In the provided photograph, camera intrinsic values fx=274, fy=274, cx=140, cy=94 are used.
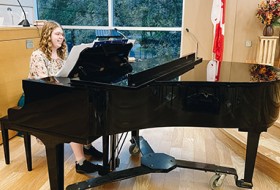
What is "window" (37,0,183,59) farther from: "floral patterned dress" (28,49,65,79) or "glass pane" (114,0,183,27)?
"floral patterned dress" (28,49,65,79)

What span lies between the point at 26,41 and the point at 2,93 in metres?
0.69

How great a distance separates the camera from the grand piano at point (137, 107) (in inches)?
61.1

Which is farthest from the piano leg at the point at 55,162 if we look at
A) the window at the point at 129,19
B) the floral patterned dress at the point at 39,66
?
the window at the point at 129,19

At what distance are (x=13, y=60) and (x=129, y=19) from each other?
9.81 ft

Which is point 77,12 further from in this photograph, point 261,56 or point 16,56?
point 261,56

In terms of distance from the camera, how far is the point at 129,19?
5.53 metres

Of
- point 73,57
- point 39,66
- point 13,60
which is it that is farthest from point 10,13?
point 73,57

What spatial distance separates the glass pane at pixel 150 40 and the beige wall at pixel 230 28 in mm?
441

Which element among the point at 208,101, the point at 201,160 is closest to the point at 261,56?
the point at 201,160

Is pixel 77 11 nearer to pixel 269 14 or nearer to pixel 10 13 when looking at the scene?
pixel 10 13

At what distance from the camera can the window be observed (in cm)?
533

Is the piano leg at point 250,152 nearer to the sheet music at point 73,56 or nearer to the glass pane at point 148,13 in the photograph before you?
the sheet music at point 73,56

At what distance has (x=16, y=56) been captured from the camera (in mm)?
3078

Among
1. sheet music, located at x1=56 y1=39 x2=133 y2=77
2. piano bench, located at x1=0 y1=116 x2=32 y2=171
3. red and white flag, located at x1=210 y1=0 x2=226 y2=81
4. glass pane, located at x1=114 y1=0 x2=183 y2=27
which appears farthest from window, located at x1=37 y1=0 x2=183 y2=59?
sheet music, located at x1=56 y1=39 x2=133 y2=77
